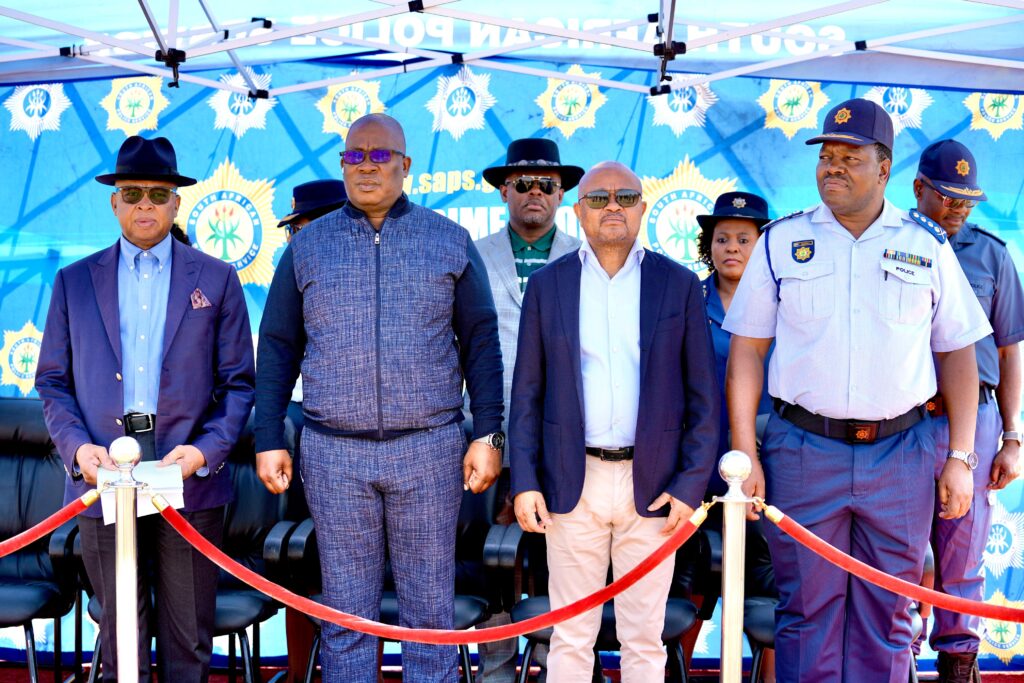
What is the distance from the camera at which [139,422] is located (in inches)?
123

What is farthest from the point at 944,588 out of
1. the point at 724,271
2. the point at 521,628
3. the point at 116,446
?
the point at 116,446

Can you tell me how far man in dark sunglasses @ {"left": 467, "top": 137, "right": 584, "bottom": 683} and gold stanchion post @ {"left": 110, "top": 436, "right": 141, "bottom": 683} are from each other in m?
1.43

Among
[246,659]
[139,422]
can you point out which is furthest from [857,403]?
[246,659]

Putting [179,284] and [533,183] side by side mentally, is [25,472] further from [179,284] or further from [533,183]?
A: [533,183]

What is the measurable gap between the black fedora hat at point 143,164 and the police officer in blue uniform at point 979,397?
109 inches

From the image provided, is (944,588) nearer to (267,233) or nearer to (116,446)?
(116,446)

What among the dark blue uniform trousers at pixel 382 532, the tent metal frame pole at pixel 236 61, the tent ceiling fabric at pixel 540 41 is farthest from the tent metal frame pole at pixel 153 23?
the dark blue uniform trousers at pixel 382 532

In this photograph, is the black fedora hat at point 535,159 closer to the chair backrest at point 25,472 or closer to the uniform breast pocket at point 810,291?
the uniform breast pocket at point 810,291

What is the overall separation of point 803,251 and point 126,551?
2066 mm

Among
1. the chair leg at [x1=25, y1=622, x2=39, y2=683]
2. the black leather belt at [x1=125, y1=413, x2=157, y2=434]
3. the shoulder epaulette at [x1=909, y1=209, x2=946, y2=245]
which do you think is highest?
the shoulder epaulette at [x1=909, y1=209, x2=946, y2=245]

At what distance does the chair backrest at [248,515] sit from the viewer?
3969mm

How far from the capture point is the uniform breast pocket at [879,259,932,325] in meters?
2.87

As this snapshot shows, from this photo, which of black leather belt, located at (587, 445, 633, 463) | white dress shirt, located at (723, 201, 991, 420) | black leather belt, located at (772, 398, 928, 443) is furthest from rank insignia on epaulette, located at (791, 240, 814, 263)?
black leather belt, located at (587, 445, 633, 463)

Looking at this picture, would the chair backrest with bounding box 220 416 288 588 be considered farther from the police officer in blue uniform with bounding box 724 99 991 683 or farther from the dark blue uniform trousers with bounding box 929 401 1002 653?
the dark blue uniform trousers with bounding box 929 401 1002 653
